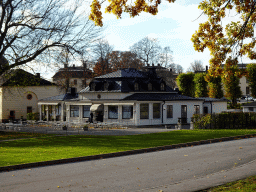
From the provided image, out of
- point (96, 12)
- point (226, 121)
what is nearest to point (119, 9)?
point (96, 12)

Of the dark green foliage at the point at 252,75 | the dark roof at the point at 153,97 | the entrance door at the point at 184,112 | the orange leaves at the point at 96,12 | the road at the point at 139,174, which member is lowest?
the road at the point at 139,174

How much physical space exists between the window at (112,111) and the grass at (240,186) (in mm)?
34910

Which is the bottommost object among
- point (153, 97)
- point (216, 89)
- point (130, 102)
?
point (130, 102)

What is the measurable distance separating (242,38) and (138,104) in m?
30.0

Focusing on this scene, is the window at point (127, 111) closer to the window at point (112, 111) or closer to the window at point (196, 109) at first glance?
the window at point (112, 111)

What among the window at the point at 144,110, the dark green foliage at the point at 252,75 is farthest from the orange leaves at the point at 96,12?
the dark green foliage at the point at 252,75

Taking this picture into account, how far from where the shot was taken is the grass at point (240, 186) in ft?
31.2

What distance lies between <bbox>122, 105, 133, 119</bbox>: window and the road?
2701 centimetres

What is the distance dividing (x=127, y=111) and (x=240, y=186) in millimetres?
34726

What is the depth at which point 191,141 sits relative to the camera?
76.8 ft

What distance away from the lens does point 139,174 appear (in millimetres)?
12594

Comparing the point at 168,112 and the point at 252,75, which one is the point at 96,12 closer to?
the point at 168,112

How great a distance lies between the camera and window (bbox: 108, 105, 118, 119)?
4548 cm

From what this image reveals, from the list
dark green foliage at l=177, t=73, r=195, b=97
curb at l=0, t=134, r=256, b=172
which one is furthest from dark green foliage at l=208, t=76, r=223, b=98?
curb at l=0, t=134, r=256, b=172
